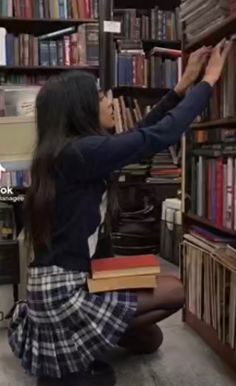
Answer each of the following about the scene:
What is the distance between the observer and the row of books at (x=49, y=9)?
10.1 feet

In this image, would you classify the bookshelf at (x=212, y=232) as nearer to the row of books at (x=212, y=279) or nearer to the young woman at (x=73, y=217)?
the row of books at (x=212, y=279)

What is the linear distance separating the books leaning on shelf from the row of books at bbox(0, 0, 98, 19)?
1.59 meters

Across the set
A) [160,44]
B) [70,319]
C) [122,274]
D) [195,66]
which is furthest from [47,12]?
[70,319]

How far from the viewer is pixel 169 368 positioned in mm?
1768

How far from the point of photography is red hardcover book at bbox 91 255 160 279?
1.56 m

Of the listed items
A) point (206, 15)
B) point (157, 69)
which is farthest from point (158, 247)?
point (206, 15)

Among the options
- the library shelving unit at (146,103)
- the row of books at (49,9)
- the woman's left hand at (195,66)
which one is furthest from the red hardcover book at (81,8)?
the woman's left hand at (195,66)

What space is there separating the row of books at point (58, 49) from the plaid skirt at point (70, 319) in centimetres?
193

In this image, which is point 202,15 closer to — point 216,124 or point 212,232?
point 216,124

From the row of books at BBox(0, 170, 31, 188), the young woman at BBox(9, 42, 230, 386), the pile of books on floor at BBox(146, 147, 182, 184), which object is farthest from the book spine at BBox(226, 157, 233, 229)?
the pile of books on floor at BBox(146, 147, 182, 184)

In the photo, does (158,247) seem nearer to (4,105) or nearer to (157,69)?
(157,69)

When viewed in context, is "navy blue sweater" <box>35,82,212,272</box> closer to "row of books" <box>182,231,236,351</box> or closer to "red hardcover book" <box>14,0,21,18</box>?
"row of books" <box>182,231,236,351</box>

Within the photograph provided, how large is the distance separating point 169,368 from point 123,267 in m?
0.47

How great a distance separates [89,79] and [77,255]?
1.83ft
